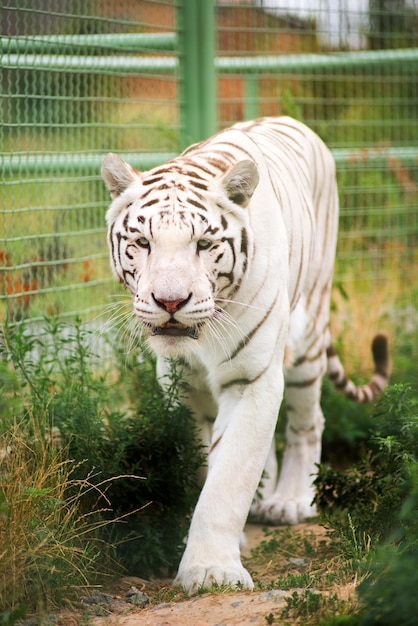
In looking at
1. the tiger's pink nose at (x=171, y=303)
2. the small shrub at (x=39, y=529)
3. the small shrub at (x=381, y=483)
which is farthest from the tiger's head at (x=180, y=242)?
the small shrub at (x=381, y=483)

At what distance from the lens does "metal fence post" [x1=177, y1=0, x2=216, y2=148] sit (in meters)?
5.43

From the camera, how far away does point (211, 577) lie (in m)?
3.17

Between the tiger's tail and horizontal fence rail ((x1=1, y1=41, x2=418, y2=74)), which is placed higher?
horizontal fence rail ((x1=1, y1=41, x2=418, y2=74))

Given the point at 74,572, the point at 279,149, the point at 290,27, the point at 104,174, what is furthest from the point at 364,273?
the point at 74,572

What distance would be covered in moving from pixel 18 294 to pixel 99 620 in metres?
1.76

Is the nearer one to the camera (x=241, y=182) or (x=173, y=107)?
(x=241, y=182)

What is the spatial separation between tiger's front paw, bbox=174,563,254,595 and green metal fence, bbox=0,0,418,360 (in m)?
1.51

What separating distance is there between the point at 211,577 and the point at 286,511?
3.92 ft

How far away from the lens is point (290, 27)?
6340 mm

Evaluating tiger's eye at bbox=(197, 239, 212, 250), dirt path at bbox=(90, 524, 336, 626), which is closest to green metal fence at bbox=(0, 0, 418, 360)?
tiger's eye at bbox=(197, 239, 212, 250)

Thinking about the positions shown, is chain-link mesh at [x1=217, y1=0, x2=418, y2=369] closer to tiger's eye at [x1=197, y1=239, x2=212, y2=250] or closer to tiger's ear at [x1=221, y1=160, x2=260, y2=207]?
tiger's ear at [x1=221, y1=160, x2=260, y2=207]

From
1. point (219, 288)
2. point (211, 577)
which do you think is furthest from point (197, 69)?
point (211, 577)

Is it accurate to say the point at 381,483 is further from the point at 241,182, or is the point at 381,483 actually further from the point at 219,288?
the point at 241,182

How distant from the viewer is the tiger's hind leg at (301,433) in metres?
4.44
